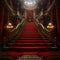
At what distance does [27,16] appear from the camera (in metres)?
16.5

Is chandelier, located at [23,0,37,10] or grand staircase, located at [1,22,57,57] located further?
chandelier, located at [23,0,37,10]

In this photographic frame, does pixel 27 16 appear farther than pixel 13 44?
Yes

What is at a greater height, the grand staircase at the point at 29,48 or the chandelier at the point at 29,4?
the chandelier at the point at 29,4

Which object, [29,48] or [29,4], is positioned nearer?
[29,48]

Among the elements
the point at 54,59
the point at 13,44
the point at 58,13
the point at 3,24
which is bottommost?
the point at 54,59

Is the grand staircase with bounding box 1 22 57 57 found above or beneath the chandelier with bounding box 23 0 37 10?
beneath

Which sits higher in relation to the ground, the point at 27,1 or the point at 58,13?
the point at 27,1

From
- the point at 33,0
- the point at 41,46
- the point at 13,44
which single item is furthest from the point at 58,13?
the point at 33,0

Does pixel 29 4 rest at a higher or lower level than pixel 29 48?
higher

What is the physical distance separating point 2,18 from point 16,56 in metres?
3.33

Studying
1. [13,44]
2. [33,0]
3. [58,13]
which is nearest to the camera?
[13,44]

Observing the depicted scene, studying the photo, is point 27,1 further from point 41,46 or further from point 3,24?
point 41,46

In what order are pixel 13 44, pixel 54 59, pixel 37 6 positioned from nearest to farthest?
1. pixel 54 59
2. pixel 13 44
3. pixel 37 6

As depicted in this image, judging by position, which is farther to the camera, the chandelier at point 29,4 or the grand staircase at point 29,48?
the chandelier at point 29,4
